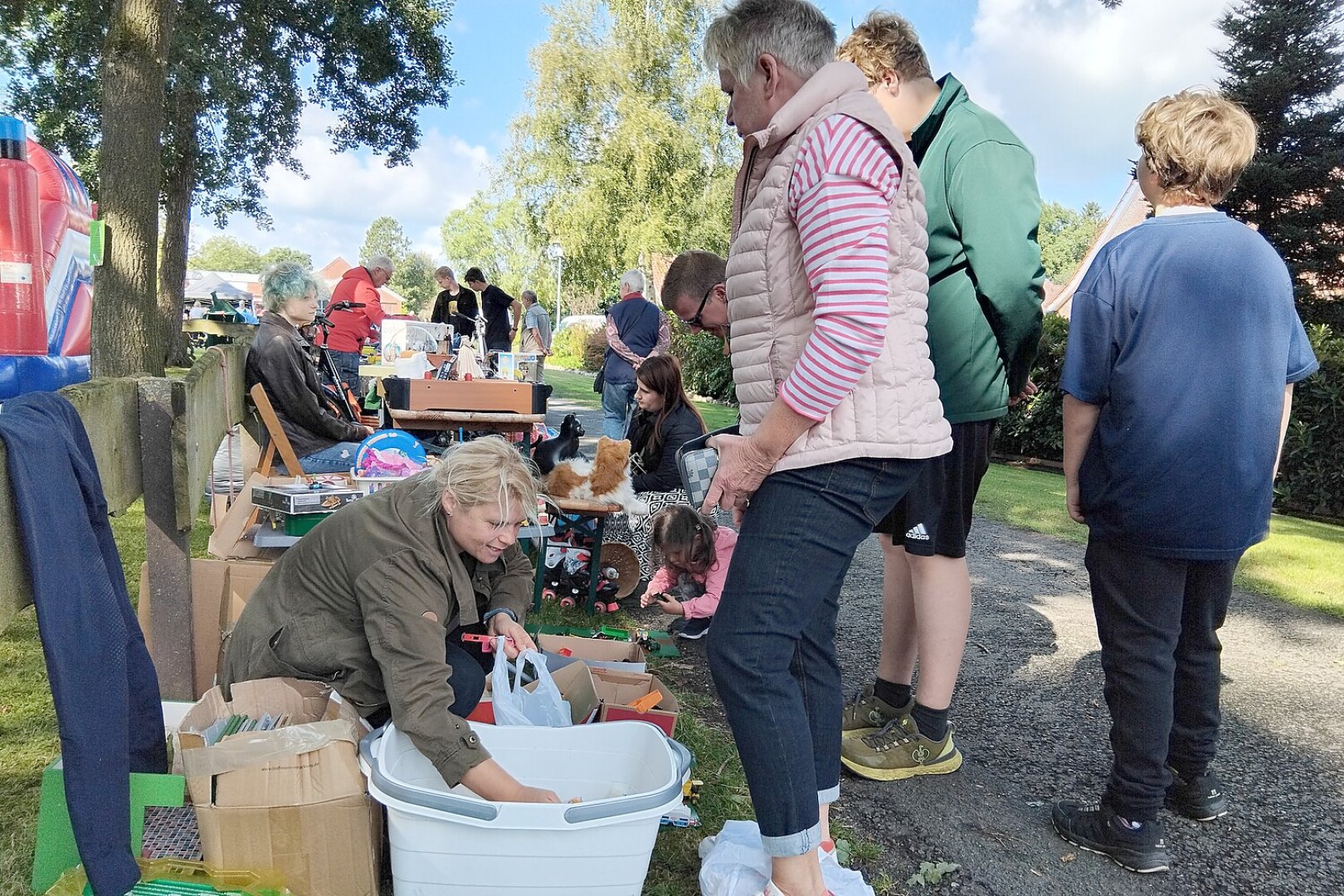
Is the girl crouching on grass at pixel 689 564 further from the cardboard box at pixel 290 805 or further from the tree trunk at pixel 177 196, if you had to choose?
the tree trunk at pixel 177 196

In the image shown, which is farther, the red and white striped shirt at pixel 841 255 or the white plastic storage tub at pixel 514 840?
the white plastic storage tub at pixel 514 840

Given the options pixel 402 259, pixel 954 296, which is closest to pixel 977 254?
pixel 954 296

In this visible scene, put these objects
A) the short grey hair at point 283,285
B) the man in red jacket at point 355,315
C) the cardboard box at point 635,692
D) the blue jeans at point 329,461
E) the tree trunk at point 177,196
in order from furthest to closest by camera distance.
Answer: the tree trunk at point 177,196, the man in red jacket at point 355,315, the short grey hair at point 283,285, the blue jeans at point 329,461, the cardboard box at point 635,692

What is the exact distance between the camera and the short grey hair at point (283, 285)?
196 inches

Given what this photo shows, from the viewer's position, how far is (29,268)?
8.23 ft

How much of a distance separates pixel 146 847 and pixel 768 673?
4.58 ft

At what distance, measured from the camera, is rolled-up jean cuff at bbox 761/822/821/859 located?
186cm

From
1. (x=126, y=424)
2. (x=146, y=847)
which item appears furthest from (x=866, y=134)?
(x=146, y=847)

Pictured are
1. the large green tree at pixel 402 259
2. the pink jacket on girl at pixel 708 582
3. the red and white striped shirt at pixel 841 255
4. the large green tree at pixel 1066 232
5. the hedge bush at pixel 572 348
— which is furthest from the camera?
the large green tree at pixel 402 259

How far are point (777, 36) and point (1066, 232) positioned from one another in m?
103

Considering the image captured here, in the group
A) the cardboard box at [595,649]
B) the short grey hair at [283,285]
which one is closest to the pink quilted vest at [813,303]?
the cardboard box at [595,649]

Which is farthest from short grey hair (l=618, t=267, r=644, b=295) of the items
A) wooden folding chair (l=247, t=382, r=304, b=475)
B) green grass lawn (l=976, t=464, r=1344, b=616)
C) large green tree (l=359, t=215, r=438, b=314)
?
large green tree (l=359, t=215, r=438, b=314)

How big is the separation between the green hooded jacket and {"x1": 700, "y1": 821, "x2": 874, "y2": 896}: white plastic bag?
121cm

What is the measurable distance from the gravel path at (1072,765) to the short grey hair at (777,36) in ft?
6.14
